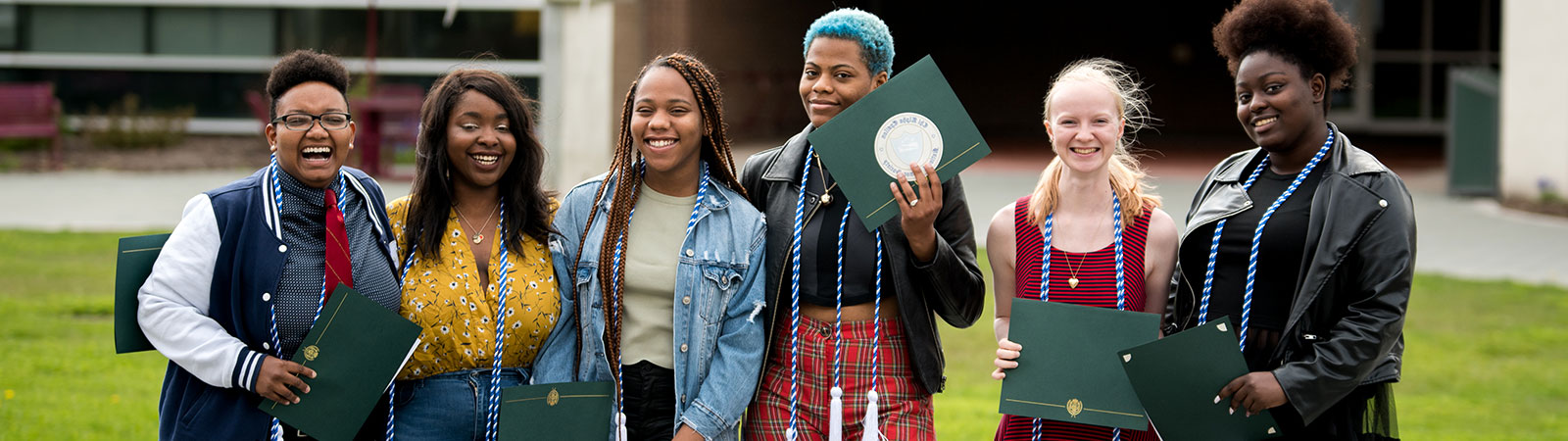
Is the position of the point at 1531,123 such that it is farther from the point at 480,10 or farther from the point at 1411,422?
the point at 480,10

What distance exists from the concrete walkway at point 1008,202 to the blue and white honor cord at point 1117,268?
737 centimetres

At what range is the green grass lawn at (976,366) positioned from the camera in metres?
5.55

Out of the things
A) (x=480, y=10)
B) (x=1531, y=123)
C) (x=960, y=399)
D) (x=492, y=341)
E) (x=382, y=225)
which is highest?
(x=480, y=10)

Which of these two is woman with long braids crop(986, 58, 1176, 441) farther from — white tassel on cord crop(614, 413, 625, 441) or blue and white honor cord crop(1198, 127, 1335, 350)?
white tassel on cord crop(614, 413, 625, 441)

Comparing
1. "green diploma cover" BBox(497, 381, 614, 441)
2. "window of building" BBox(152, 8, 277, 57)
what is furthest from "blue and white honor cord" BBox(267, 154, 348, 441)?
"window of building" BBox(152, 8, 277, 57)

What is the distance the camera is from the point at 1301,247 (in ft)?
9.38

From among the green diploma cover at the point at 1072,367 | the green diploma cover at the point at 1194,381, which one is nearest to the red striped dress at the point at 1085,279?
the green diploma cover at the point at 1072,367

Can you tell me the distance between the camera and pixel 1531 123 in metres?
12.9

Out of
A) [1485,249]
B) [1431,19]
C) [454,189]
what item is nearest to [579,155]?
[1485,249]

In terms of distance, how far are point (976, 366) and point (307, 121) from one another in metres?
4.60

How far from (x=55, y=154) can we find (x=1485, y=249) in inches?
648

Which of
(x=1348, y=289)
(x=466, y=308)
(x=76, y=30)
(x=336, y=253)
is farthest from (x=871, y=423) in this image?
(x=76, y=30)

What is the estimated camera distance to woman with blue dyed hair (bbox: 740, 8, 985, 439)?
3088 millimetres

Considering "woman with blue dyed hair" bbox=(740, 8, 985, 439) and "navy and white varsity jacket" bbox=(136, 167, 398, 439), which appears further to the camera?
"woman with blue dyed hair" bbox=(740, 8, 985, 439)
